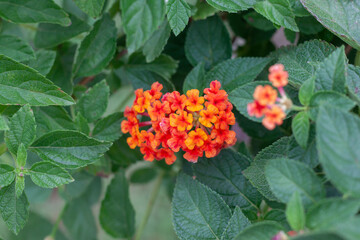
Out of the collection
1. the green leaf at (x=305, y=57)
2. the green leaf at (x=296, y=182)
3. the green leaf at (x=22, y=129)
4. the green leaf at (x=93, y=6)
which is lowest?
the green leaf at (x=22, y=129)

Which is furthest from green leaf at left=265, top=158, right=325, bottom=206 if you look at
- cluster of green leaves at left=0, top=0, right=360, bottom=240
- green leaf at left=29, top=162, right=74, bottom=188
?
green leaf at left=29, top=162, right=74, bottom=188

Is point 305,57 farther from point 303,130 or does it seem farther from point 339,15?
point 303,130

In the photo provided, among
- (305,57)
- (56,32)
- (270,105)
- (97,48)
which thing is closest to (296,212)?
(270,105)

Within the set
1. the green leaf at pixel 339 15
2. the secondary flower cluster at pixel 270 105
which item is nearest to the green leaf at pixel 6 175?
the secondary flower cluster at pixel 270 105

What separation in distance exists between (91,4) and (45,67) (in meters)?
0.19

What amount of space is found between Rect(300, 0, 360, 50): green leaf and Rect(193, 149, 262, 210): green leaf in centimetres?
29

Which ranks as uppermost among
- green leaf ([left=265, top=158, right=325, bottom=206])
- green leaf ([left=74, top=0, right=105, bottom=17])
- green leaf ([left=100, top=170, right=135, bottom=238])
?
green leaf ([left=74, top=0, right=105, bottom=17])

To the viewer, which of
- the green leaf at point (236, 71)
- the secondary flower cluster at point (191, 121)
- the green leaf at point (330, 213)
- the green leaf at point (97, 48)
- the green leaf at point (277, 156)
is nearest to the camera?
the green leaf at point (330, 213)

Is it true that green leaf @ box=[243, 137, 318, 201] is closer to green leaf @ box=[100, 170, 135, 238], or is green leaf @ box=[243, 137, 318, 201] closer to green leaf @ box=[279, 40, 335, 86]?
green leaf @ box=[279, 40, 335, 86]

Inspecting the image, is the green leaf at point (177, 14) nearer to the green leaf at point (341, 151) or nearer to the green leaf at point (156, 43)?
the green leaf at point (156, 43)

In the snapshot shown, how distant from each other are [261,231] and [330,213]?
4.1 inches

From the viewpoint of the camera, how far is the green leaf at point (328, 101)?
58cm

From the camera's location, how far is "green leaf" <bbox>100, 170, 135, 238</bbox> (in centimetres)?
106

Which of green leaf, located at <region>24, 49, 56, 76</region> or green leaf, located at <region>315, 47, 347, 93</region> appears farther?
green leaf, located at <region>24, 49, 56, 76</region>
